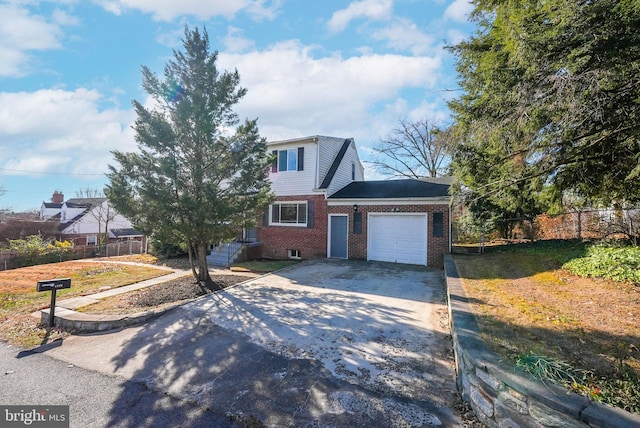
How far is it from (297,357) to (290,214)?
1040cm

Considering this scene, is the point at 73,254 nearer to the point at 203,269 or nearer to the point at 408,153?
the point at 203,269

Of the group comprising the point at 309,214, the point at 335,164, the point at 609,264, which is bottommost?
the point at 609,264

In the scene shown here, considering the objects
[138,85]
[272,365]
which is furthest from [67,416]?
[138,85]

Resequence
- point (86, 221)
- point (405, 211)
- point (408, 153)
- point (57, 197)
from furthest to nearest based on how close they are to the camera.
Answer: point (57, 197), point (86, 221), point (408, 153), point (405, 211)

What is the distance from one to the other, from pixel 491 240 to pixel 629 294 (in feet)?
37.5

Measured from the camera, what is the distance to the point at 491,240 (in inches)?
617

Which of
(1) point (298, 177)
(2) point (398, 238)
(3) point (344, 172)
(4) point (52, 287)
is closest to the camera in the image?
(4) point (52, 287)

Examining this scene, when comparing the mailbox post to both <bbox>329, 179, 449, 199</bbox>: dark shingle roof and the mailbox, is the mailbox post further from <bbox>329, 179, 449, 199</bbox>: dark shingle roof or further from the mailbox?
<bbox>329, 179, 449, 199</bbox>: dark shingle roof

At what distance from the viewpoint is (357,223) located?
12648 millimetres

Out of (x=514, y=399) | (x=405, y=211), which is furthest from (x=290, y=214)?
(x=514, y=399)

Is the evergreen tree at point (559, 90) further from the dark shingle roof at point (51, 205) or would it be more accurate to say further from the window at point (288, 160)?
the dark shingle roof at point (51, 205)

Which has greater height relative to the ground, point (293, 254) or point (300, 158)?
point (300, 158)

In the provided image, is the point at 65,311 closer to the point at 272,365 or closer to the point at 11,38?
the point at 272,365

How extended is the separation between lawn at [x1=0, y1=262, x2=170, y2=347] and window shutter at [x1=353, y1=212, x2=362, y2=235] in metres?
7.96
